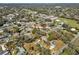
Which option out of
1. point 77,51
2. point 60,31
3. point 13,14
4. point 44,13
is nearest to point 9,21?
point 13,14

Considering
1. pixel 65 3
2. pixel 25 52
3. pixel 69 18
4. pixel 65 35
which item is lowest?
pixel 25 52

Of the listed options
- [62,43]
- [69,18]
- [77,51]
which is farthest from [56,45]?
[69,18]

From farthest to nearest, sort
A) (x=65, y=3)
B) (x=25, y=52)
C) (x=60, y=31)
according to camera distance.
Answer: (x=65, y=3) → (x=60, y=31) → (x=25, y=52)

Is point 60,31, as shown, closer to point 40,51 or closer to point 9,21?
point 40,51

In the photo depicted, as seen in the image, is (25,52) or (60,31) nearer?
(25,52)

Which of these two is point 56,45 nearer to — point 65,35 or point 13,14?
point 65,35

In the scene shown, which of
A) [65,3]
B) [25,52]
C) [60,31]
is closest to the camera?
[25,52]

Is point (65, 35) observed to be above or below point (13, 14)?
below

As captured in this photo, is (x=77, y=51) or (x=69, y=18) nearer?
(x=77, y=51)

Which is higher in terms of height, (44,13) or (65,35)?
(44,13)
